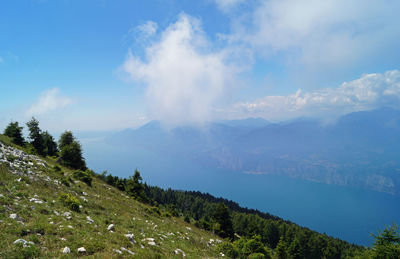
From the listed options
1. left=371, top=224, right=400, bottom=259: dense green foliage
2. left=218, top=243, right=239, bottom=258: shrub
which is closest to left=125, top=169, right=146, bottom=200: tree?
left=218, top=243, right=239, bottom=258: shrub

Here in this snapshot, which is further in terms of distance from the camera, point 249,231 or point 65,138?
point 249,231

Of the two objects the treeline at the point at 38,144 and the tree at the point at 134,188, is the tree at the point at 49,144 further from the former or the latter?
the tree at the point at 134,188

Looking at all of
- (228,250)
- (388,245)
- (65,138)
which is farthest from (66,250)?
(65,138)

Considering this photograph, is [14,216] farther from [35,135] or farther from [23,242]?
[35,135]

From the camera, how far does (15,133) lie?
33.5 meters

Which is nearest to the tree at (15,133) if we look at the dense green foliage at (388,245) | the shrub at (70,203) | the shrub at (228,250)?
the shrub at (70,203)

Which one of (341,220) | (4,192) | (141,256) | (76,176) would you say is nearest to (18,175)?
(4,192)

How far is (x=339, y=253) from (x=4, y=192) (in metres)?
103

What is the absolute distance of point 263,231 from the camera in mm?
78438

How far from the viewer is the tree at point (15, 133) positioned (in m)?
33.1

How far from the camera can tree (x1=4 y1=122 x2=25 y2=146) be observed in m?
33.1

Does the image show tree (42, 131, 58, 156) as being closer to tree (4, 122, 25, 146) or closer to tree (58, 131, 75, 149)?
tree (58, 131, 75, 149)

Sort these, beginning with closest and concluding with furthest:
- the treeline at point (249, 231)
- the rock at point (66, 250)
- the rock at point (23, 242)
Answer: the rock at point (23, 242)
the rock at point (66, 250)
the treeline at point (249, 231)

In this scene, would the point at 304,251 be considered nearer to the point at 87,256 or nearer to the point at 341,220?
the point at 87,256
